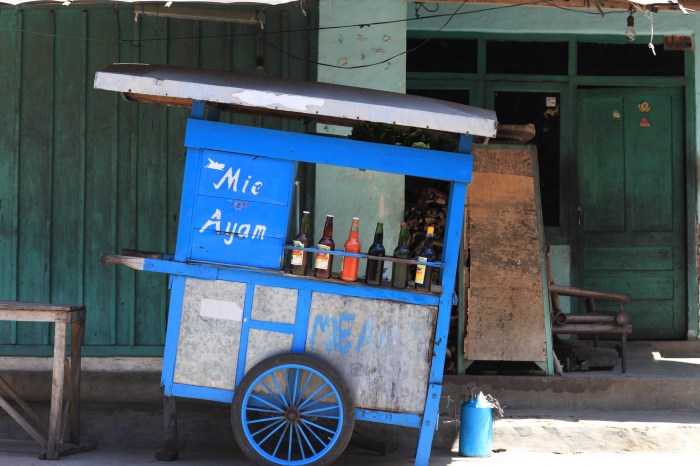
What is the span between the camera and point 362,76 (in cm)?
739

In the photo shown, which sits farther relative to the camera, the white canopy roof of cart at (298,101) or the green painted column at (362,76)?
the green painted column at (362,76)

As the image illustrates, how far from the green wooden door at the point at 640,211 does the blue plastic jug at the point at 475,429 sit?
2.93 metres

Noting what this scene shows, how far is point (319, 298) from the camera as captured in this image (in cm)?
561

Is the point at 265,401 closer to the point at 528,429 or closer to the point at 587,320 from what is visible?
the point at 528,429

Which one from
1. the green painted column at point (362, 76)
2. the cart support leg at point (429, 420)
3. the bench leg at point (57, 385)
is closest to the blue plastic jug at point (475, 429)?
the cart support leg at point (429, 420)

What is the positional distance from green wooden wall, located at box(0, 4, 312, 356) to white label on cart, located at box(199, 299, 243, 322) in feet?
6.22

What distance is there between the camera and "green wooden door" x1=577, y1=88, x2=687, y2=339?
29.1 feet

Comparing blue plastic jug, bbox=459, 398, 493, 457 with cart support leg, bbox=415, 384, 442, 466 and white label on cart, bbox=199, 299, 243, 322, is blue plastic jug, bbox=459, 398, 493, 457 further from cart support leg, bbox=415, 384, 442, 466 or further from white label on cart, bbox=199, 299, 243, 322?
white label on cart, bbox=199, 299, 243, 322

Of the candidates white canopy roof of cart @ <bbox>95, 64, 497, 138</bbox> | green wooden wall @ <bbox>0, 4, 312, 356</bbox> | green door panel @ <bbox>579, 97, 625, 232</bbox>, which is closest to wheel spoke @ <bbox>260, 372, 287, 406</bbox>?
white canopy roof of cart @ <bbox>95, 64, 497, 138</bbox>

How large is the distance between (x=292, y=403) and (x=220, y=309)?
0.71 m

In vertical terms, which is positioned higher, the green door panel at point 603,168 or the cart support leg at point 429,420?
the green door panel at point 603,168

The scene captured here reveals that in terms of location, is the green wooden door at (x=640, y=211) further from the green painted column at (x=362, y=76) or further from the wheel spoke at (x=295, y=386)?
the wheel spoke at (x=295, y=386)

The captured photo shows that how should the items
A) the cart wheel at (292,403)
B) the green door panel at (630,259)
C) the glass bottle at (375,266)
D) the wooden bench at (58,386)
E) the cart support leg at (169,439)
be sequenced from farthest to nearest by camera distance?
the green door panel at (630,259)
the cart support leg at (169,439)
the wooden bench at (58,386)
the glass bottle at (375,266)
the cart wheel at (292,403)

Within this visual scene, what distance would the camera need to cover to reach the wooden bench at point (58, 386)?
5926 mm
